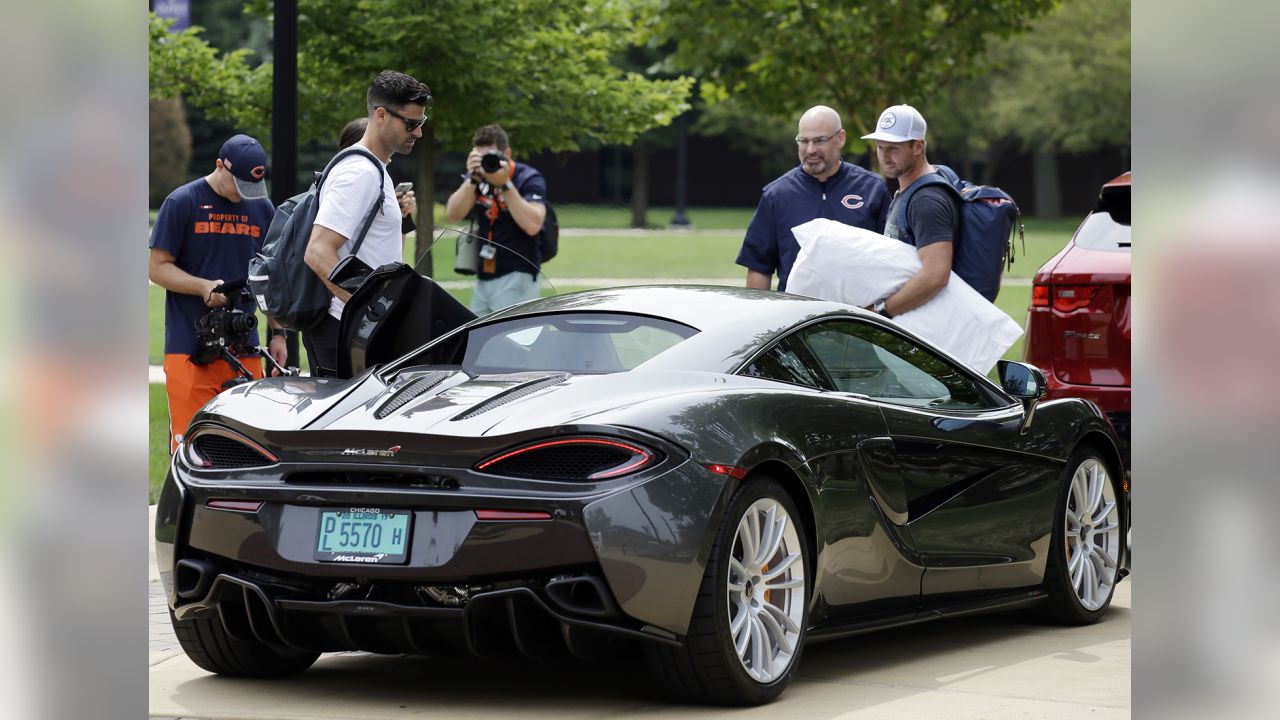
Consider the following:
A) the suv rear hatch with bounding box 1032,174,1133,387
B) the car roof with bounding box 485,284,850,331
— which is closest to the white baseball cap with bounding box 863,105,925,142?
the suv rear hatch with bounding box 1032,174,1133,387

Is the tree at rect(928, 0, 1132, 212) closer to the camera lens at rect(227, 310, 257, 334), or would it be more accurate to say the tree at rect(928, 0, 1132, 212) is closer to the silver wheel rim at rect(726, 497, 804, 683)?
the camera lens at rect(227, 310, 257, 334)

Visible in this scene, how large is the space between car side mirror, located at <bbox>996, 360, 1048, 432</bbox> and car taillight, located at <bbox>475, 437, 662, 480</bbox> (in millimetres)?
2148

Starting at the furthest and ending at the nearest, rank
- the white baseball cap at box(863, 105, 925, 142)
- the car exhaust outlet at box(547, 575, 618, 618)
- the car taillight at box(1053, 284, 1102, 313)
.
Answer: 1. the car taillight at box(1053, 284, 1102, 313)
2. the white baseball cap at box(863, 105, 925, 142)
3. the car exhaust outlet at box(547, 575, 618, 618)

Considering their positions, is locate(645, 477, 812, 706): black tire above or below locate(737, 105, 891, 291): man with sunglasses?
below

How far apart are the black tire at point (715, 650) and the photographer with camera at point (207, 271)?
3581mm

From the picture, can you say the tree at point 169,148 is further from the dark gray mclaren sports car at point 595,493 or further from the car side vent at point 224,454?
the car side vent at point 224,454

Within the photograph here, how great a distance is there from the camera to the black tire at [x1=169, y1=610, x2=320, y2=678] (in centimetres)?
557

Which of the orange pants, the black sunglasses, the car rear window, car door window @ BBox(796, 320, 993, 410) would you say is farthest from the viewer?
the car rear window

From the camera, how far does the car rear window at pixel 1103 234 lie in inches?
352

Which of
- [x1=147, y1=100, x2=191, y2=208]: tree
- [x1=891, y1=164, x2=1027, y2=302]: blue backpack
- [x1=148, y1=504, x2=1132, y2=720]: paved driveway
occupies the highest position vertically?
[x1=147, y1=100, x2=191, y2=208]: tree

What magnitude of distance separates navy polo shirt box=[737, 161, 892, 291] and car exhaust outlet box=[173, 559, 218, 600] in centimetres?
393

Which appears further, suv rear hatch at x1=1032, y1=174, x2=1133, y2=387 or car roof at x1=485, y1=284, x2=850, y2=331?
suv rear hatch at x1=1032, y1=174, x2=1133, y2=387
